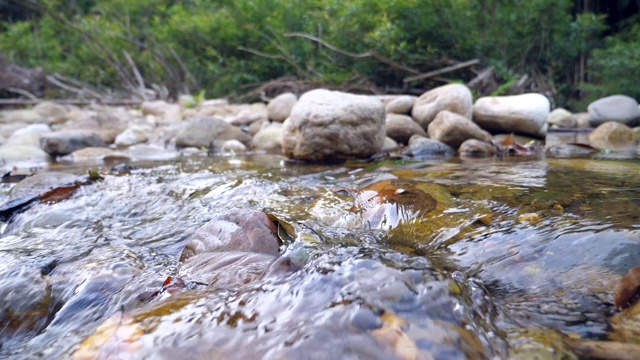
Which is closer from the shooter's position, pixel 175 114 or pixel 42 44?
pixel 175 114

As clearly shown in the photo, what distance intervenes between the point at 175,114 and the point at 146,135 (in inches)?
93.9

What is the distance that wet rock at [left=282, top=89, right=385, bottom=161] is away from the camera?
14.2 ft

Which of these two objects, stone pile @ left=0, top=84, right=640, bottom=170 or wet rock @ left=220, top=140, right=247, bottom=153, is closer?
stone pile @ left=0, top=84, right=640, bottom=170

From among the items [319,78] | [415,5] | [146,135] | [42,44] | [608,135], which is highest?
[42,44]

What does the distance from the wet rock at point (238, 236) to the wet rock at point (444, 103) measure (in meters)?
4.04

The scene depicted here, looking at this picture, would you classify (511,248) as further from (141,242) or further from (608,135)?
(608,135)

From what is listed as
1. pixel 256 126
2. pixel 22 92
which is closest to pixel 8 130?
pixel 256 126

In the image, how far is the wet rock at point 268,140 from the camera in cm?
651

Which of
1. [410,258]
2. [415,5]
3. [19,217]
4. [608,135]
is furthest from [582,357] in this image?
[415,5]

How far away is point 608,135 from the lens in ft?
18.9

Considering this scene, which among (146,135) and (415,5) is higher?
(415,5)

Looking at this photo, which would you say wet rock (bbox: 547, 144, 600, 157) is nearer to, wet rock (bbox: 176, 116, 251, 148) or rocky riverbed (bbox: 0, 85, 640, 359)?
rocky riverbed (bbox: 0, 85, 640, 359)

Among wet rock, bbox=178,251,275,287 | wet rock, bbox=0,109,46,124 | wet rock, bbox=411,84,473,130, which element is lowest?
wet rock, bbox=178,251,275,287

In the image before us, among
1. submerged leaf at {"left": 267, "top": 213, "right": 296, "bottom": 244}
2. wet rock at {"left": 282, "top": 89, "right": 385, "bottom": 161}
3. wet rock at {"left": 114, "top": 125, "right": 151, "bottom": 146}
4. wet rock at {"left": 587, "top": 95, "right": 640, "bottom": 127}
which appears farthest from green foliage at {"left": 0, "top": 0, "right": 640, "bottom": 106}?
submerged leaf at {"left": 267, "top": 213, "right": 296, "bottom": 244}
